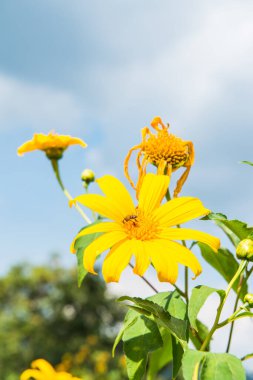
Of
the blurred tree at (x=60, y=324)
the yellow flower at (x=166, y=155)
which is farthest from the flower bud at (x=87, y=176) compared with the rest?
the blurred tree at (x=60, y=324)

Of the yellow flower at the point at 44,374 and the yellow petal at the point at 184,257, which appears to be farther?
the yellow flower at the point at 44,374

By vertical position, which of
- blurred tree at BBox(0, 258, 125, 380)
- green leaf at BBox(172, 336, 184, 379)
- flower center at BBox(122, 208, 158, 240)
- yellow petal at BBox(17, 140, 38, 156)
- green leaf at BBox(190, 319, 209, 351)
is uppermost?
blurred tree at BBox(0, 258, 125, 380)

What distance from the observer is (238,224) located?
120 cm

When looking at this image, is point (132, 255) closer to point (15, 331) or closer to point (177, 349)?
point (177, 349)

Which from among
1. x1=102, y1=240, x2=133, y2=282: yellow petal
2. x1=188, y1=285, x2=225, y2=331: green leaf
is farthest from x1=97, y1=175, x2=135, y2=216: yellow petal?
x1=188, y1=285, x2=225, y2=331: green leaf

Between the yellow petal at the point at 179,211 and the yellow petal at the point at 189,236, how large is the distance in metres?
0.02

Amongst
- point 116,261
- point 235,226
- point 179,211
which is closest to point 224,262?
point 235,226

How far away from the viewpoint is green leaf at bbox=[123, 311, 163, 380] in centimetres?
113

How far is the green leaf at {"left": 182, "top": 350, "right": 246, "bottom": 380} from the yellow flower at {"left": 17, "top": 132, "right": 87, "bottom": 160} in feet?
2.69

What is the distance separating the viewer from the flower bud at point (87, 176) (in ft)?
5.66

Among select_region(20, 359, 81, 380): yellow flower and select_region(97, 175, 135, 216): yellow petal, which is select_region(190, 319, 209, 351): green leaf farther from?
select_region(20, 359, 81, 380): yellow flower

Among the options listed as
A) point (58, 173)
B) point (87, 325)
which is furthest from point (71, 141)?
point (87, 325)

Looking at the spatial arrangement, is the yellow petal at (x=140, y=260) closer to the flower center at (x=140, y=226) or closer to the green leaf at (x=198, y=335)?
the flower center at (x=140, y=226)

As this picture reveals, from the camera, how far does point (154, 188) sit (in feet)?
3.75
